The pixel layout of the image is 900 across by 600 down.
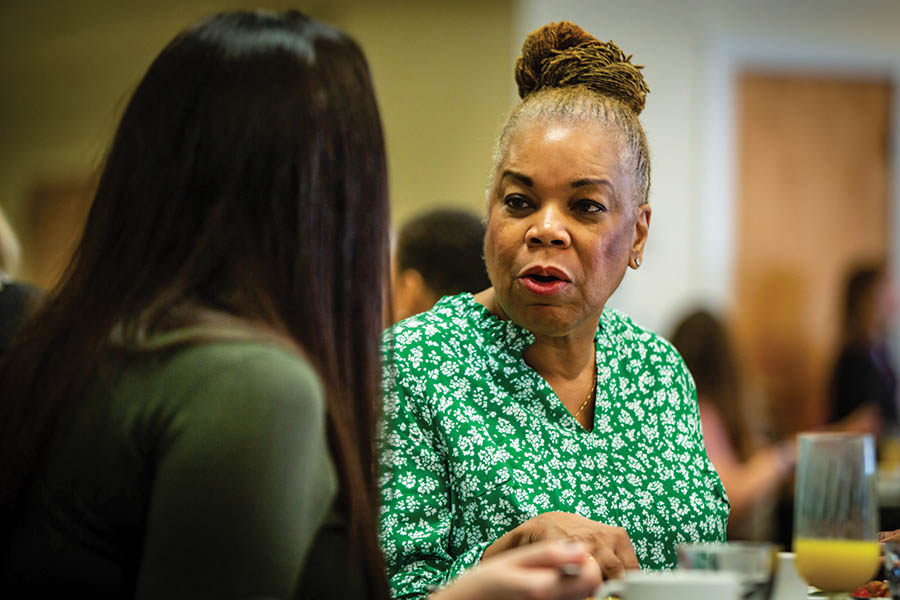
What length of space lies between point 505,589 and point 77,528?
35cm

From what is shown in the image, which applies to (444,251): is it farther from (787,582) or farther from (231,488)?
(231,488)

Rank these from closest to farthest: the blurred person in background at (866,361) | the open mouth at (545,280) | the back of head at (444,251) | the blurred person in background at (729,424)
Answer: the open mouth at (545,280) → the back of head at (444,251) → the blurred person in background at (729,424) → the blurred person in background at (866,361)

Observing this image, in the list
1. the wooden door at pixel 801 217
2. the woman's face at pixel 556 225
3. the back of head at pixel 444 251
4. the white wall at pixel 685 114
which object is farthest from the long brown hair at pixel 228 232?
the wooden door at pixel 801 217

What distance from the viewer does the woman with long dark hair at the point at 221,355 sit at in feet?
2.85

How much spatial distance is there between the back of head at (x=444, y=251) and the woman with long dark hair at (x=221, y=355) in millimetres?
1533

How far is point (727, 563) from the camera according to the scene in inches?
38.4

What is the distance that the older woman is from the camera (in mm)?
1483

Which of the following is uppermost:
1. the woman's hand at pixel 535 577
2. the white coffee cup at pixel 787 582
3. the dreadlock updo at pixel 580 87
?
the dreadlock updo at pixel 580 87

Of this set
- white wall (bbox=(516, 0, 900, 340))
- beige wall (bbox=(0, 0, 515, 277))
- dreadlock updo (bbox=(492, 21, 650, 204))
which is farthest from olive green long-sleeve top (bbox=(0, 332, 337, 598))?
white wall (bbox=(516, 0, 900, 340))

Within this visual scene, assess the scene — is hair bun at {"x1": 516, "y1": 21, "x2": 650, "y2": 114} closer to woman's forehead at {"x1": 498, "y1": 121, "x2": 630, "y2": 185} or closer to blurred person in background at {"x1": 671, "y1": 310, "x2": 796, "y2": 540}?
woman's forehead at {"x1": 498, "y1": 121, "x2": 630, "y2": 185}

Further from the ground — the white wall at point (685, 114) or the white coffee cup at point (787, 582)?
the white wall at point (685, 114)

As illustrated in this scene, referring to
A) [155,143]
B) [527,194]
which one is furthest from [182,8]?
[155,143]

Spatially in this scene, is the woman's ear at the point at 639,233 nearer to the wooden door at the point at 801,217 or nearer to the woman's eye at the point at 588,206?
the woman's eye at the point at 588,206

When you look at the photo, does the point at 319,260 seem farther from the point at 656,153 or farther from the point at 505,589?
the point at 656,153
